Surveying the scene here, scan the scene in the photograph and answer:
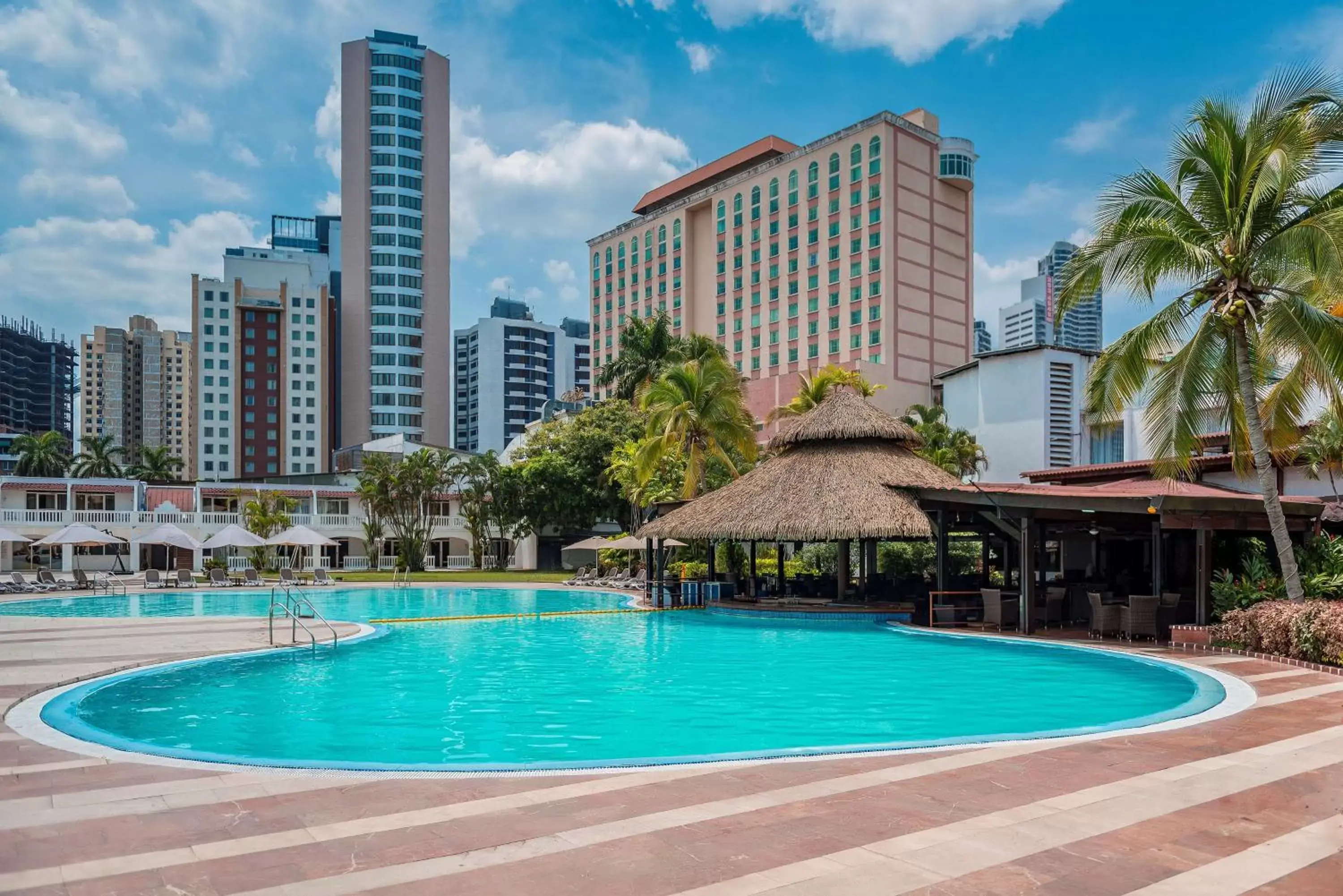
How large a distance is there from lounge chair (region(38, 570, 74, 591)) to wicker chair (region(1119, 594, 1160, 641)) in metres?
32.8

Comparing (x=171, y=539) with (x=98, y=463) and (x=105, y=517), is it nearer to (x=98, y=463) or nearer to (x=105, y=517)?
(x=105, y=517)

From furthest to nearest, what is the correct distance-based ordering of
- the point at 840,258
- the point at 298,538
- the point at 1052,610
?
1. the point at 840,258
2. the point at 298,538
3. the point at 1052,610

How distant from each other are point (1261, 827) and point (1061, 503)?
1249cm

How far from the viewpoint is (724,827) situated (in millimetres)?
5629

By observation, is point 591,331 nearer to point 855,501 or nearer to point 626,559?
point 626,559

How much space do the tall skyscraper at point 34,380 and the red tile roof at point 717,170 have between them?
128 m

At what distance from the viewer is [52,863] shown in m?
4.92

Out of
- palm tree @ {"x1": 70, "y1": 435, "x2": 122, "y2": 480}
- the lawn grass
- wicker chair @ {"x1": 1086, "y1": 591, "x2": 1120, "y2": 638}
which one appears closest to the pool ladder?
wicker chair @ {"x1": 1086, "y1": 591, "x2": 1120, "y2": 638}

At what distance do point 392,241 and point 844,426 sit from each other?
248 ft

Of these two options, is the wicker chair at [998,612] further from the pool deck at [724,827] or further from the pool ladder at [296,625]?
the pool ladder at [296,625]

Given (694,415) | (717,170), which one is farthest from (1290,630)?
(717,170)

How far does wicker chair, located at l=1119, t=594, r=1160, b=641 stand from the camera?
1681 cm

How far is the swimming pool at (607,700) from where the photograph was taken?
9281 millimetres

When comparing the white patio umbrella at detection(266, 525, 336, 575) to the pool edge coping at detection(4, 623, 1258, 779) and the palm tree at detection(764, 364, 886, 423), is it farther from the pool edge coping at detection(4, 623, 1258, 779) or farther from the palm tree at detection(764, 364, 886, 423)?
the pool edge coping at detection(4, 623, 1258, 779)
